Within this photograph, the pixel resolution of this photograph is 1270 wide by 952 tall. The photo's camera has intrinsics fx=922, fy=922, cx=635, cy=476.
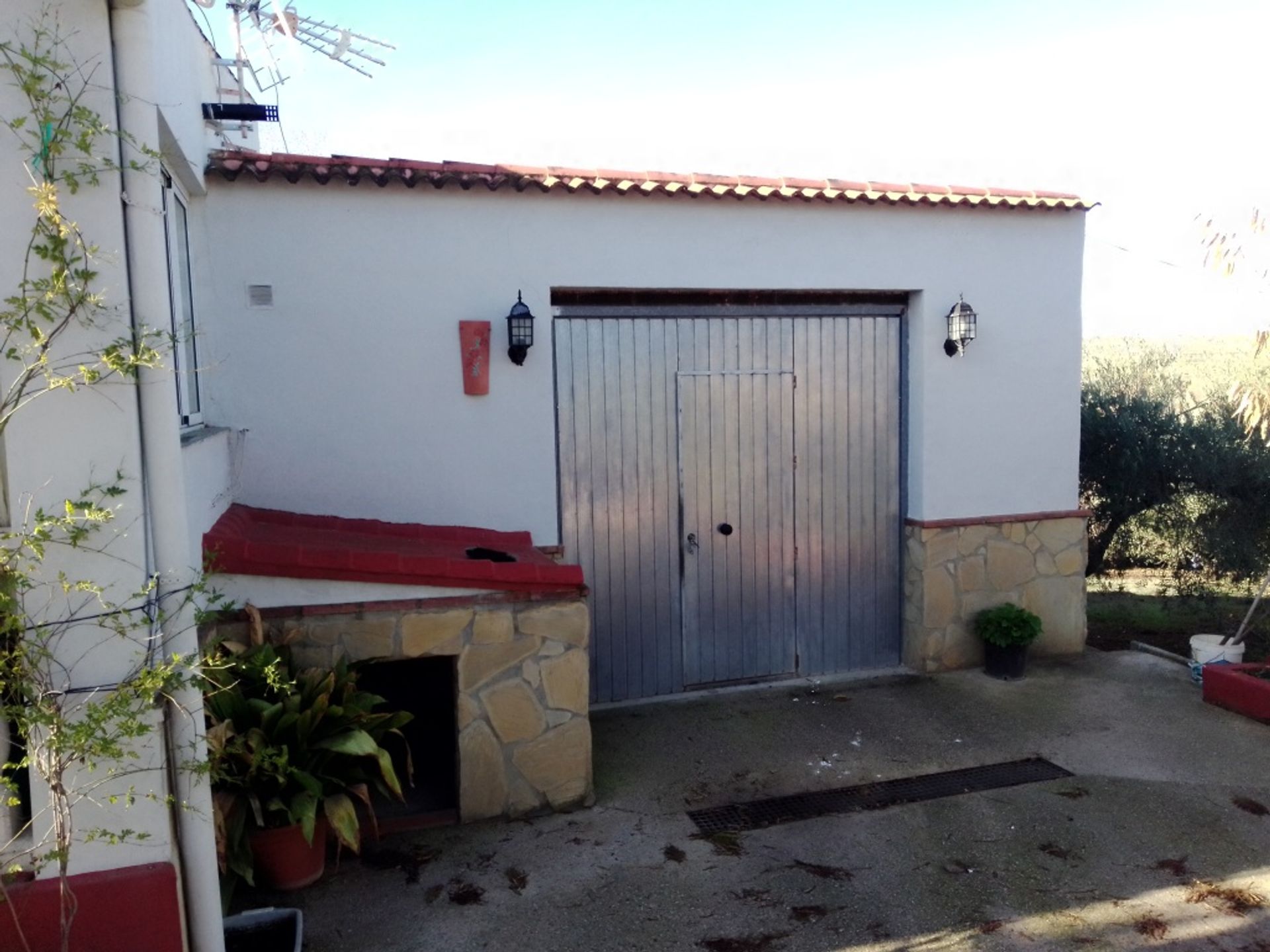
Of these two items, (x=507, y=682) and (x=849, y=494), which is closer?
(x=507, y=682)

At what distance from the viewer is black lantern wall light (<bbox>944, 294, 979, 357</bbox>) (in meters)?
6.81

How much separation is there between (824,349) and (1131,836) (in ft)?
12.2

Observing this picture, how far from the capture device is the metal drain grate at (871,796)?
15.8ft

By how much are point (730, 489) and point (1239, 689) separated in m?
3.70

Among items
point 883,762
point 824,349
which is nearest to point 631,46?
point 824,349

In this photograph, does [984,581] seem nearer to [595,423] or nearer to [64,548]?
[595,423]

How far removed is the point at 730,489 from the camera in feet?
22.0

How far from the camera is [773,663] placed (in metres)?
6.95

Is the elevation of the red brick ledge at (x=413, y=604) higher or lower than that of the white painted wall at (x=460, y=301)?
lower

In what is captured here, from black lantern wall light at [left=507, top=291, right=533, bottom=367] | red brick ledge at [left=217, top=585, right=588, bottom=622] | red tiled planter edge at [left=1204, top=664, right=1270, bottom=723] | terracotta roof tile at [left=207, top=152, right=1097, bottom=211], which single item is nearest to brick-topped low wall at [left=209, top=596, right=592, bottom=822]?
red brick ledge at [left=217, top=585, right=588, bottom=622]

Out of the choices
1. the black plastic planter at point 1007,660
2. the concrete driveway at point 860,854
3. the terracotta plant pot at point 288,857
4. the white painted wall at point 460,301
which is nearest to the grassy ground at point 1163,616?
the black plastic planter at point 1007,660

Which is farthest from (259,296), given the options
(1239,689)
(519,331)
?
(1239,689)

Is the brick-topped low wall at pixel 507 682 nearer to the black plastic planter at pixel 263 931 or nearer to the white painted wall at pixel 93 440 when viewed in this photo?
the black plastic planter at pixel 263 931

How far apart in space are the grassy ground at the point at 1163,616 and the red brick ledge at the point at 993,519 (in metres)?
1.41
